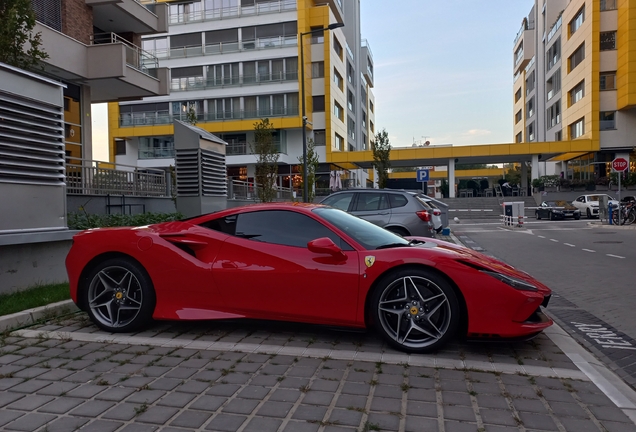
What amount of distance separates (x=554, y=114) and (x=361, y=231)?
57543 millimetres

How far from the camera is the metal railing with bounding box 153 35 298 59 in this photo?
4447cm

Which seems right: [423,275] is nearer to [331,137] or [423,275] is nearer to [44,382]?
[44,382]

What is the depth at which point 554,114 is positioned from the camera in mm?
55438

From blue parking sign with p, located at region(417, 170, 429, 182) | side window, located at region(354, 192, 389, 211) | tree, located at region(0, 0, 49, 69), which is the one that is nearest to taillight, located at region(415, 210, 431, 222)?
side window, located at region(354, 192, 389, 211)

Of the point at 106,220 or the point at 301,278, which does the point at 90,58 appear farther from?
the point at 301,278

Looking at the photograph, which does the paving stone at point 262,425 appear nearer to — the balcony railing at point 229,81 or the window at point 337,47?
the balcony railing at point 229,81

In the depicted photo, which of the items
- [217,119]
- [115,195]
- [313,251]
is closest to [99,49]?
[115,195]

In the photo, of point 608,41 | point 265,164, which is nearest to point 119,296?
point 265,164

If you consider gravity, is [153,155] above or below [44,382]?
above

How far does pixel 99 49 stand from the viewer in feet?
57.4

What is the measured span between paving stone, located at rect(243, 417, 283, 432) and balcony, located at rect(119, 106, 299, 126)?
1695 inches

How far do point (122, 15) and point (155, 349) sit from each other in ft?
60.8

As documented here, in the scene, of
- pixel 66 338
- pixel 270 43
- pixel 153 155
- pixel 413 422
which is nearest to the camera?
pixel 413 422

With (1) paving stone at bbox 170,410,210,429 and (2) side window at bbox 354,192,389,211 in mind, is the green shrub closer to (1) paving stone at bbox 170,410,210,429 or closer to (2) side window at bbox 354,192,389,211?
(2) side window at bbox 354,192,389,211
